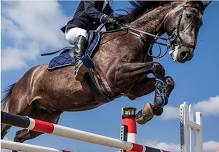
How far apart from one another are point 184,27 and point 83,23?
3.95 feet

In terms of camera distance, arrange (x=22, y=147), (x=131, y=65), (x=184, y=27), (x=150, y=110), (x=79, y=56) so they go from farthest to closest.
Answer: (x=79, y=56)
(x=184, y=27)
(x=131, y=65)
(x=150, y=110)
(x=22, y=147)

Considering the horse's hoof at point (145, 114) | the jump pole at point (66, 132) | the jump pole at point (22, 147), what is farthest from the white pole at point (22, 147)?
the horse's hoof at point (145, 114)

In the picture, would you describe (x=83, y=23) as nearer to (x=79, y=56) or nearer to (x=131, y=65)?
(x=79, y=56)

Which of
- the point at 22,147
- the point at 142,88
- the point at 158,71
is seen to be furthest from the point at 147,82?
the point at 22,147

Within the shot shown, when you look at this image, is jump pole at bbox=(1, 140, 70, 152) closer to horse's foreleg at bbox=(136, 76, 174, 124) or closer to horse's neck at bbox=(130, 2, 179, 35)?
horse's foreleg at bbox=(136, 76, 174, 124)

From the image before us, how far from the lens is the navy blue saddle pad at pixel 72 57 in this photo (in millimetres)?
5547

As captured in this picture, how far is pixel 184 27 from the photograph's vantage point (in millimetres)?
5469

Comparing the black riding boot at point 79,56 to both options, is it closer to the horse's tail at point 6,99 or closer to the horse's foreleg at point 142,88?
the horse's foreleg at point 142,88

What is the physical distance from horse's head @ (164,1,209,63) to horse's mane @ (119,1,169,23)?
32cm

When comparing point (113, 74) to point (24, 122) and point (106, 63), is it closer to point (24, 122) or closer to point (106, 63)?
point (106, 63)

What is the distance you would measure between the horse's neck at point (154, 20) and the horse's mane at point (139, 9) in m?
0.09

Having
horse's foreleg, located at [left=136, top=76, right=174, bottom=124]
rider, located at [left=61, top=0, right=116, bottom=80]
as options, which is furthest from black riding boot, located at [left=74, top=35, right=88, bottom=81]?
horse's foreleg, located at [left=136, top=76, right=174, bottom=124]

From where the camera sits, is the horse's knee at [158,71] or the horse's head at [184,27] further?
the horse's head at [184,27]

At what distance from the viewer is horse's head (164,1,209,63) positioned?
534 cm
